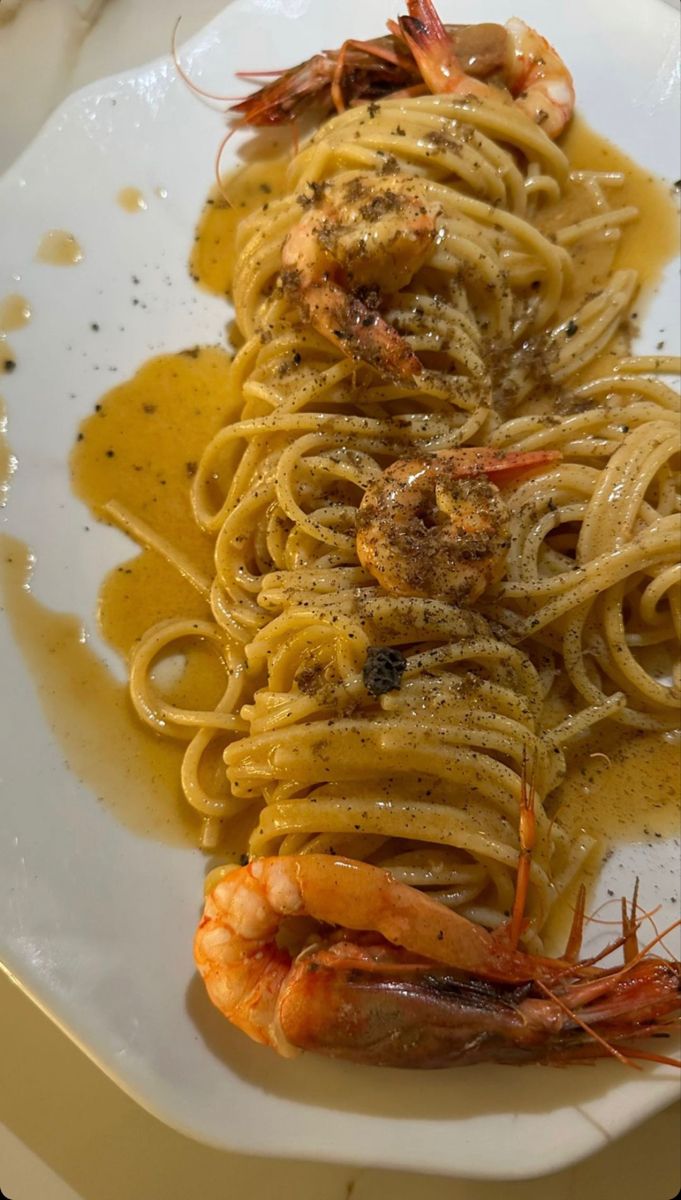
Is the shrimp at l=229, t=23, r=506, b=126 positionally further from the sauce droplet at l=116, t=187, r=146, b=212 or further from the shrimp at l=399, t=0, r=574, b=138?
A: the sauce droplet at l=116, t=187, r=146, b=212

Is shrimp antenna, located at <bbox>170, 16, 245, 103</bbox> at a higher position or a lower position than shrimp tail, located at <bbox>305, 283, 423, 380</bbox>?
higher

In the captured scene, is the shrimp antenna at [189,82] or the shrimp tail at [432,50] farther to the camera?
the shrimp antenna at [189,82]

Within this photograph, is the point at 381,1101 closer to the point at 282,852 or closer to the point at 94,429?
the point at 282,852

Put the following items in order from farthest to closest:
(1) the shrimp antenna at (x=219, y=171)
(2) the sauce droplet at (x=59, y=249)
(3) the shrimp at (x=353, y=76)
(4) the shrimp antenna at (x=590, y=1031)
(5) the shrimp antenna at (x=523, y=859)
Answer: (1) the shrimp antenna at (x=219, y=171) → (3) the shrimp at (x=353, y=76) → (2) the sauce droplet at (x=59, y=249) → (5) the shrimp antenna at (x=523, y=859) → (4) the shrimp antenna at (x=590, y=1031)

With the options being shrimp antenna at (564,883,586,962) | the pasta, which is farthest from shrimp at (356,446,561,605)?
shrimp antenna at (564,883,586,962)

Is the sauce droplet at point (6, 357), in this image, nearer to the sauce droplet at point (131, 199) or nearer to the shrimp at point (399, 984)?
the sauce droplet at point (131, 199)

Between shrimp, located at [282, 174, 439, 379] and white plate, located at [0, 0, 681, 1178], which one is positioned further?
shrimp, located at [282, 174, 439, 379]

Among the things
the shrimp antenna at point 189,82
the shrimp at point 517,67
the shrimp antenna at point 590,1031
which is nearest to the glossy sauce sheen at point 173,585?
the shrimp at point 517,67
